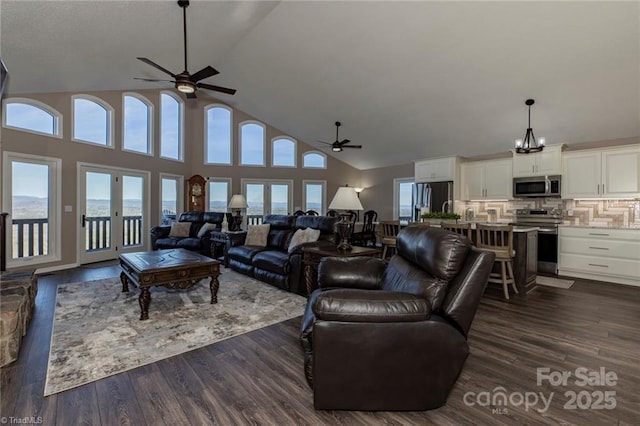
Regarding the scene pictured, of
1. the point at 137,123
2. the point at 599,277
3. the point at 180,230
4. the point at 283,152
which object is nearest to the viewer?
the point at 599,277

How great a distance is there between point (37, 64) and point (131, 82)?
1912mm

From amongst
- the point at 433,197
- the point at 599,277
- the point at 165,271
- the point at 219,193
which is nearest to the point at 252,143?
the point at 219,193

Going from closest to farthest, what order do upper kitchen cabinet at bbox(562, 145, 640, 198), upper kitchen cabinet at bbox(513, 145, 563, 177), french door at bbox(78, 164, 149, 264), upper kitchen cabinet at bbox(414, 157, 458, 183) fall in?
1. upper kitchen cabinet at bbox(562, 145, 640, 198)
2. upper kitchen cabinet at bbox(513, 145, 563, 177)
3. french door at bbox(78, 164, 149, 264)
4. upper kitchen cabinet at bbox(414, 157, 458, 183)

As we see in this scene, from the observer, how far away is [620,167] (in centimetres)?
463

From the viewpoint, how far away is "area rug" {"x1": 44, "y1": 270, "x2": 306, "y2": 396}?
2.14 metres

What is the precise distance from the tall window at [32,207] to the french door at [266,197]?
429 cm

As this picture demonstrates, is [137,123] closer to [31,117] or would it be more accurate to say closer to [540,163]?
[31,117]

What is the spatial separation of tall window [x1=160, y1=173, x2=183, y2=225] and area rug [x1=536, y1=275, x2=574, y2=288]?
7718 mm

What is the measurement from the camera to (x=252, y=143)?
28.7 feet

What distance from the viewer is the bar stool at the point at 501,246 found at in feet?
12.4

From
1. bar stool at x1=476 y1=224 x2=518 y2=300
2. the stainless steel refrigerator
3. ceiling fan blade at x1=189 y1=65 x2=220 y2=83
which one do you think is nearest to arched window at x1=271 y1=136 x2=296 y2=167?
the stainless steel refrigerator

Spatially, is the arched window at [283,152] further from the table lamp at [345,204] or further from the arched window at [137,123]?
the table lamp at [345,204]

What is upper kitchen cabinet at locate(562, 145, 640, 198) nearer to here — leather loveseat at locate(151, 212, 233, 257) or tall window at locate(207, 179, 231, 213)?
leather loveseat at locate(151, 212, 233, 257)

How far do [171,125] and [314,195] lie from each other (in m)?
4.50
